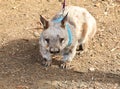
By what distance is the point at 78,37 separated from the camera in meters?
5.51

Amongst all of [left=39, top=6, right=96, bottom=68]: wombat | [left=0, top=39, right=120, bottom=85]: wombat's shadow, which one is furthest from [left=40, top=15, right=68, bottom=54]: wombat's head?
[left=0, top=39, right=120, bottom=85]: wombat's shadow

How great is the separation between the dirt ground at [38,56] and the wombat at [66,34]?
0.17 meters

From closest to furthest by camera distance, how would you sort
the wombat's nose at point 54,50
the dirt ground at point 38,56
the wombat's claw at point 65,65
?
the wombat's nose at point 54,50 < the dirt ground at point 38,56 < the wombat's claw at point 65,65

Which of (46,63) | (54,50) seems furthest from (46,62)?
(54,50)

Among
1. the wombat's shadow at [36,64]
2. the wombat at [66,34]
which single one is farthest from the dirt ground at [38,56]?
the wombat at [66,34]

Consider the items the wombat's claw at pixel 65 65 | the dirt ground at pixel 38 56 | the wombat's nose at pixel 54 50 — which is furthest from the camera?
the wombat's claw at pixel 65 65

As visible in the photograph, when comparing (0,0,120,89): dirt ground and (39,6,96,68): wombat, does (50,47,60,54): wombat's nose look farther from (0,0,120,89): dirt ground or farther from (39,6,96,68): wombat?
(0,0,120,89): dirt ground

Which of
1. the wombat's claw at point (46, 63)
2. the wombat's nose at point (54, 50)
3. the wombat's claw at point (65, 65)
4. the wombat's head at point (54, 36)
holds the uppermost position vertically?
the wombat's head at point (54, 36)

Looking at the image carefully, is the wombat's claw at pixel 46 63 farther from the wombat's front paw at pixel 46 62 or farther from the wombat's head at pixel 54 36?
the wombat's head at pixel 54 36

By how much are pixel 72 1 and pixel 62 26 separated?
82.9 inches

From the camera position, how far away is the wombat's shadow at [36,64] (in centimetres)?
517

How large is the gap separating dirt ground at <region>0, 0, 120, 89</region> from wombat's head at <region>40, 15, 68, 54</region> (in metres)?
0.42

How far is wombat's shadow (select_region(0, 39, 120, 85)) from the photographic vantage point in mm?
5168

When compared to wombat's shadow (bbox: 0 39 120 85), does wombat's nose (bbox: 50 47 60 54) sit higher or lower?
higher
